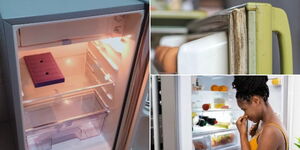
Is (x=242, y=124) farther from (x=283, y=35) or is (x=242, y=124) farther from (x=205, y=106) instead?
(x=283, y=35)

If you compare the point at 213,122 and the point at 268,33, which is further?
the point at 213,122

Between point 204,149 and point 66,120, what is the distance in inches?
31.5

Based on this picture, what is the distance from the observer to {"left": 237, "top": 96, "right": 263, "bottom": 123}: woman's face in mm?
835

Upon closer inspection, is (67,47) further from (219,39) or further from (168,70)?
(219,39)

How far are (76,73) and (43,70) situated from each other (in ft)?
0.92

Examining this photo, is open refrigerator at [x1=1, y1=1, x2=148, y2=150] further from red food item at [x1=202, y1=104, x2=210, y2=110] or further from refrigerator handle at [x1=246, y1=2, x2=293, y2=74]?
refrigerator handle at [x1=246, y1=2, x2=293, y2=74]

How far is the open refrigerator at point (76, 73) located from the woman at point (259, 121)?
1.52 feet

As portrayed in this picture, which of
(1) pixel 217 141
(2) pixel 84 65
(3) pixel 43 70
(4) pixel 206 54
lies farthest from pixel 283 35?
(2) pixel 84 65

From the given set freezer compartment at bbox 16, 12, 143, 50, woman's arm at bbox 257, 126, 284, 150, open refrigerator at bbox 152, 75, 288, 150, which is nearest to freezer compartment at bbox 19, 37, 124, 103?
freezer compartment at bbox 16, 12, 143, 50

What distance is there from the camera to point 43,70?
4.86 ft

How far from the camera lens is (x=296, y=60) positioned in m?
0.66

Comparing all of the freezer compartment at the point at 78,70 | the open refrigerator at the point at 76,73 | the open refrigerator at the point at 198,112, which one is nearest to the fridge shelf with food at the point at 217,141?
the open refrigerator at the point at 198,112

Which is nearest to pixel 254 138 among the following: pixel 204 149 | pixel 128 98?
pixel 204 149

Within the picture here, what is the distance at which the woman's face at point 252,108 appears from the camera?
2.74ft
